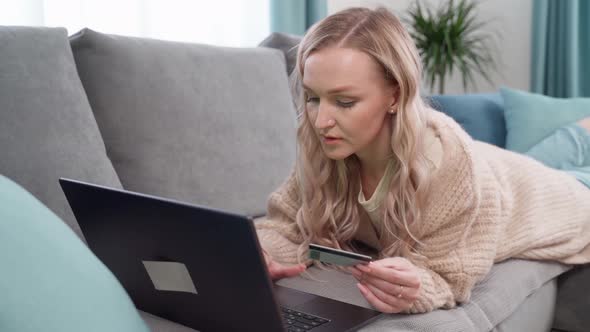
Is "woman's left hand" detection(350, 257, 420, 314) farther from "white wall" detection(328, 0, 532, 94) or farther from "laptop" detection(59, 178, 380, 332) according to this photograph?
"white wall" detection(328, 0, 532, 94)

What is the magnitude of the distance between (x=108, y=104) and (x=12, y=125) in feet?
1.07

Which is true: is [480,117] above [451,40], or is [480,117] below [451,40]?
below

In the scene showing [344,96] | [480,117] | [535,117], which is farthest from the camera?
[480,117]

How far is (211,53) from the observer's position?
5.81ft

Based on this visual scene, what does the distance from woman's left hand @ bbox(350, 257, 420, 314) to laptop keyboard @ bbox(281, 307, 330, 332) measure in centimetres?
9

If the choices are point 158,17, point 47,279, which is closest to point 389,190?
point 47,279

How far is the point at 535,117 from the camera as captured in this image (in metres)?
2.40

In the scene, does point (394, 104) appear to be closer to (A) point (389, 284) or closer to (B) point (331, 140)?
(B) point (331, 140)

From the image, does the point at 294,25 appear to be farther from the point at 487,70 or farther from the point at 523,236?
the point at 523,236

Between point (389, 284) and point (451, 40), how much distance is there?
2.83 meters

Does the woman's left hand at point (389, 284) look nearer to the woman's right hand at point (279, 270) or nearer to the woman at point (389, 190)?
the woman at point (389, 190)

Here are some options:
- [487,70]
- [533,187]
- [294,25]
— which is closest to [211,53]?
[533,187]

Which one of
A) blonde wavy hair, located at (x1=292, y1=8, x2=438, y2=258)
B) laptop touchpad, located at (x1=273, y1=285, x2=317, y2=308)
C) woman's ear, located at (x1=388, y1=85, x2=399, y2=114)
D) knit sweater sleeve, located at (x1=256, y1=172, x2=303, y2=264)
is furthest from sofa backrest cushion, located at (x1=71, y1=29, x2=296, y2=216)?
woman's ear, located at (x1=388, y1=85, x2=399, y2=114)

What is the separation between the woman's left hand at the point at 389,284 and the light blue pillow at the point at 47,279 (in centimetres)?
41
